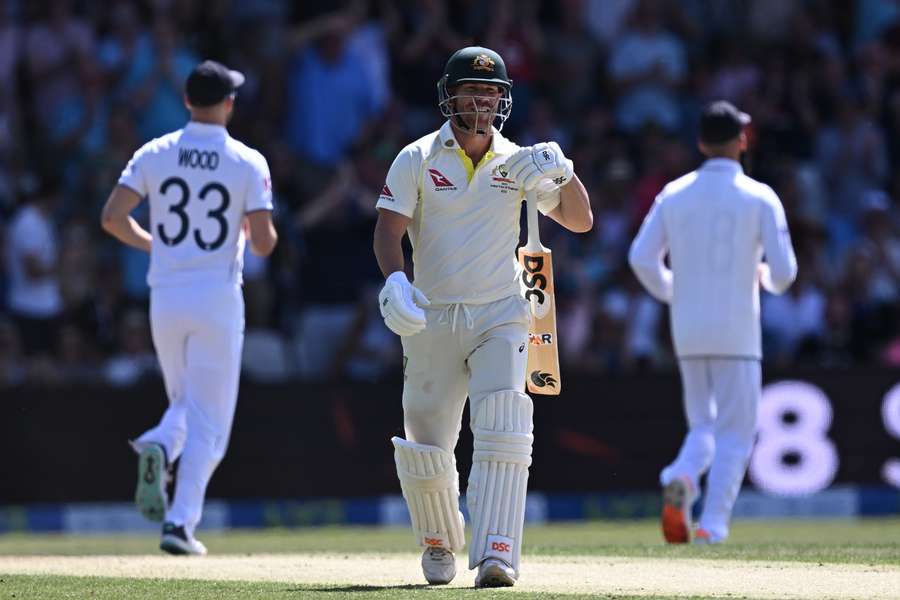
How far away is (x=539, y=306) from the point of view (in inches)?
266

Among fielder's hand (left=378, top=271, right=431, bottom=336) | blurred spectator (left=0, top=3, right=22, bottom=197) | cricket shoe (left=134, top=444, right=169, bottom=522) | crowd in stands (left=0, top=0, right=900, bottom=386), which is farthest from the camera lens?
blurred spectator (left=0, top=3, right=22, bottom=197)

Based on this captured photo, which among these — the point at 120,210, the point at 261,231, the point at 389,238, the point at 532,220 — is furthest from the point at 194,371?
the point at 532,220

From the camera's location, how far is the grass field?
6.26 meters

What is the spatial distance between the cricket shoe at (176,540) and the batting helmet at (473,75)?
8.76 ft

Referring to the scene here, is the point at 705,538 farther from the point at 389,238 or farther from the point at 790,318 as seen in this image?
the point at 790,318

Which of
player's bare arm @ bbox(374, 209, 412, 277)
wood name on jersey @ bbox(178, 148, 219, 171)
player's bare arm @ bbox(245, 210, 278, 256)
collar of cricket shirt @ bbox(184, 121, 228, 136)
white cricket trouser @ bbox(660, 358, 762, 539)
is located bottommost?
white cricket trouser @ bbox(660, 358, 762, 539)

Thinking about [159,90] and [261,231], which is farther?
[159,90]

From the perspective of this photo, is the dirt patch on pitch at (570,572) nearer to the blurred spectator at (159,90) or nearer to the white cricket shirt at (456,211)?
the white cricket shirt at (456,211)

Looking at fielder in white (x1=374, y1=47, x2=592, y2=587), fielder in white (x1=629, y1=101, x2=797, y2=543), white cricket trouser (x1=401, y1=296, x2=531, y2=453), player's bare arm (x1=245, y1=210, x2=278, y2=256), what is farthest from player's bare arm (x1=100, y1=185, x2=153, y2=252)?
fielder in white (x1=629, y1=101, x2=797, y2=543)

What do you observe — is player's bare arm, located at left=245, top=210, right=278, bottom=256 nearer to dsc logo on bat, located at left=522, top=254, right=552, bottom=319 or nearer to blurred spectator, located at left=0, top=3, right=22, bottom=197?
dsc logo on bat, located at left=522, top=254, right=552, bottom=319

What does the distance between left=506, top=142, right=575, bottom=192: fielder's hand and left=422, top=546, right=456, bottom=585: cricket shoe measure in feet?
4.65

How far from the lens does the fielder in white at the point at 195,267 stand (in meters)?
8.34

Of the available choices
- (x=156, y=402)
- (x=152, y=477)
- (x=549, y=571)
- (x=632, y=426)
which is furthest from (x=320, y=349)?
(x=549, y=571)

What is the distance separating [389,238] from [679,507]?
10.1 feet
